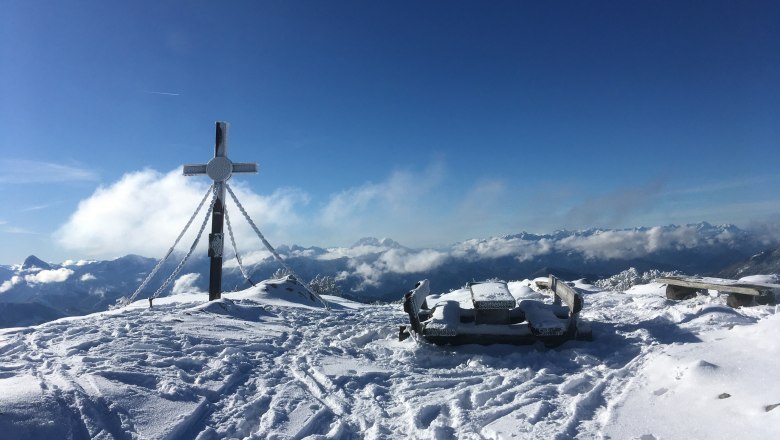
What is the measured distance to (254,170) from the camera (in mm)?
18562

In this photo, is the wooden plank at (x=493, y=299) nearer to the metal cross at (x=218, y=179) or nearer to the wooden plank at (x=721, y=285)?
the wooden plank at (x=721, y=285)

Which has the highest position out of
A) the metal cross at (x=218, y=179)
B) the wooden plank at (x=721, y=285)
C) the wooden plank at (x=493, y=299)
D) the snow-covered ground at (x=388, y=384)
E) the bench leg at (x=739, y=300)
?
the metal cross at (x=218, y=179)

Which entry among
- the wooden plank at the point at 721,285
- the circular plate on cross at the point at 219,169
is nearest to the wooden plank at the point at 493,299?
the wooden plank at the point at 721,285

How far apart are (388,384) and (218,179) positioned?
13.8 meters

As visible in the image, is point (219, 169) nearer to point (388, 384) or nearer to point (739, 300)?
point (388, 384)

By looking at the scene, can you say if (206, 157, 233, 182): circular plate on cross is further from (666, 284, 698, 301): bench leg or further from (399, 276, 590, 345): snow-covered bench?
(666, 284, 698, 301): bench leg

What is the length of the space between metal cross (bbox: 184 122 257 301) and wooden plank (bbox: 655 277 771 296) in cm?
1653

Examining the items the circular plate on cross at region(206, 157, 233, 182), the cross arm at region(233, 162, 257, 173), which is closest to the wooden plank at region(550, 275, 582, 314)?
the cross arm at region(233, 162, 257, 173)

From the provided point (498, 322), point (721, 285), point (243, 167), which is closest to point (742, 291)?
point (721, 285)

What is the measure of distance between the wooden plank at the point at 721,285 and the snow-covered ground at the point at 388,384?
1176 mm

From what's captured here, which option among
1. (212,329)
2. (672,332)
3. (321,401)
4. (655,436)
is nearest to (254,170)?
(212,329)

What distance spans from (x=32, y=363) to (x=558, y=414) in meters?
8.22

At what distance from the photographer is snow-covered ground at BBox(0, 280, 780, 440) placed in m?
5.14

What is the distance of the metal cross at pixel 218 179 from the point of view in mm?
18031
